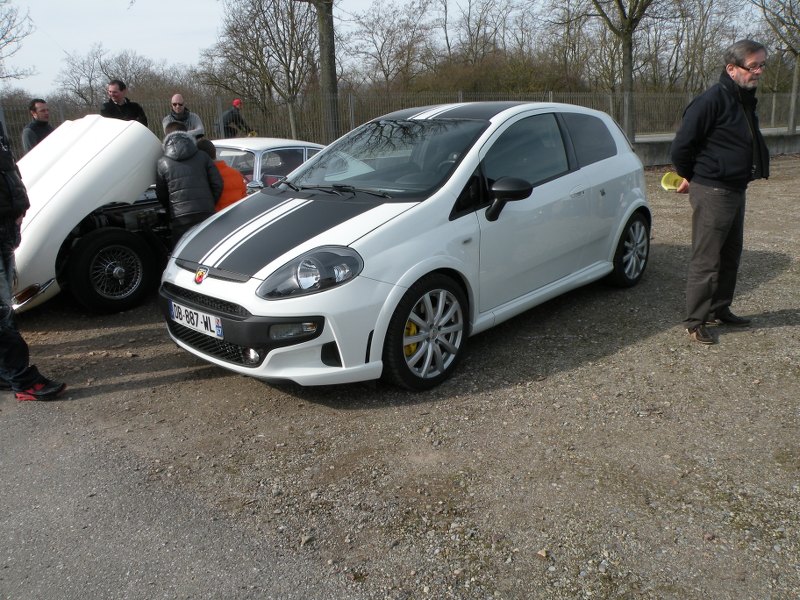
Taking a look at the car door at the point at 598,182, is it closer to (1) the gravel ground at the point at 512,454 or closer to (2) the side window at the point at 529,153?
(2) the side window at the point at 529,153

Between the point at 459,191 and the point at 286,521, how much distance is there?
2267 millimetres

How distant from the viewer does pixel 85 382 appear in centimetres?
454

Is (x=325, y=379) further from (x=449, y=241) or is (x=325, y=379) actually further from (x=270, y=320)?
(x=449, y=241)

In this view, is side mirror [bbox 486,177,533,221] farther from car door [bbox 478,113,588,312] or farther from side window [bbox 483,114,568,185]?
side window [bbox 483,114,568,185]

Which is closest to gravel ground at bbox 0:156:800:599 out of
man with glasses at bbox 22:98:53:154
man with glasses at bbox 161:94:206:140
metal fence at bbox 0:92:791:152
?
man with glasses at bbox 161:94:206:140

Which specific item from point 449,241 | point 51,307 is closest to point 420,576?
point 449,241

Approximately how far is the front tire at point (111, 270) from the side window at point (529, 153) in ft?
10.6

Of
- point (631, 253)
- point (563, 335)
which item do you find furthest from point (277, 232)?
point (631, 253)

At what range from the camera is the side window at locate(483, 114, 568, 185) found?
15.0ft

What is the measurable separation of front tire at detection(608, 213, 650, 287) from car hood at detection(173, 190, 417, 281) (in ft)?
8.30

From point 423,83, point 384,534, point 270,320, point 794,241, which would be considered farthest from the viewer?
point 423,83

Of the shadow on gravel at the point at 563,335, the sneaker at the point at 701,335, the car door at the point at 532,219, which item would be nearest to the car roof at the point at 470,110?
the car door at the point at 532,219

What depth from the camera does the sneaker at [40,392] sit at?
166 inches

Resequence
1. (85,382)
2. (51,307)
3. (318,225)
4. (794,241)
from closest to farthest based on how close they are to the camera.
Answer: (318,225)
(85,382)
(51,307)
(794,241)
